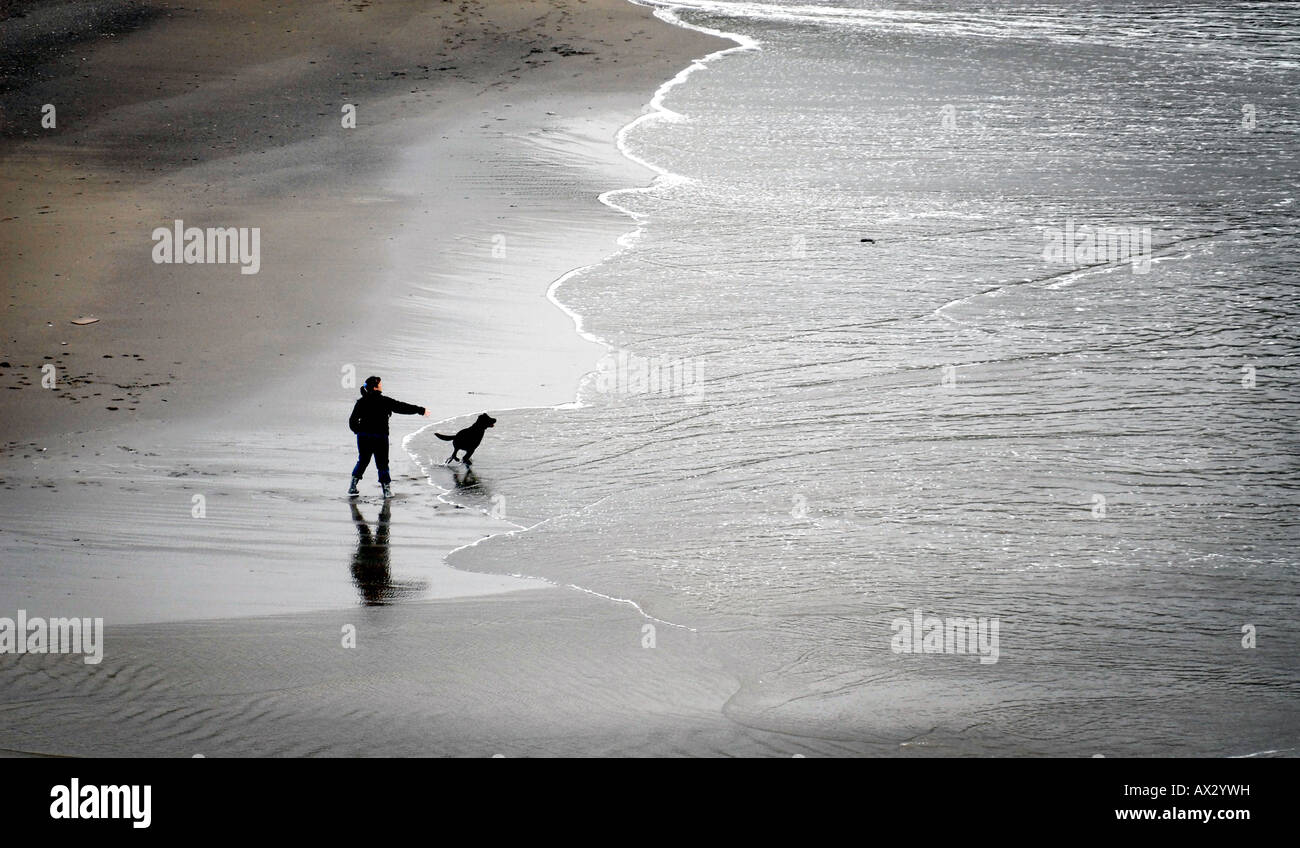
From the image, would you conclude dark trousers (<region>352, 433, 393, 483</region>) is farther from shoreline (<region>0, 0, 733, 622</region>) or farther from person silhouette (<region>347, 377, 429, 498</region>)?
shoreline (<region>0, 0, 733, 622</region>)

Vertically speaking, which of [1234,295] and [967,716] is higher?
[1234,295]

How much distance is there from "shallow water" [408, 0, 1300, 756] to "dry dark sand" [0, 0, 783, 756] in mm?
843

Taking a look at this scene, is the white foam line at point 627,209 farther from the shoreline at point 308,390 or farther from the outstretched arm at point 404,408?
the outstretched arm at point 404,408

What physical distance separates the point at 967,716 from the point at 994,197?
1680cm

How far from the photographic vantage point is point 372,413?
13086mm

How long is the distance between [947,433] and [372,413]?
573cm

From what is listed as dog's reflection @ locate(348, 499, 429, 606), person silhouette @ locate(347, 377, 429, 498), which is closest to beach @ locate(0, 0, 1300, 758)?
dog's reflection @ locate(348, 499, 429, 606)

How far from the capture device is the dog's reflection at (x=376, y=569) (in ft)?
35.3

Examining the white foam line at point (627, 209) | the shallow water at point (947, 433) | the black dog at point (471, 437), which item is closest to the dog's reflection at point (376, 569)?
the white foam line at point (627, 209)

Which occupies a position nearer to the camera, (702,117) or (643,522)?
(643,522)

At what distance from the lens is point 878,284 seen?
19.7 metres

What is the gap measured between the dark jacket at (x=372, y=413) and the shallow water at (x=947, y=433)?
0.99 m

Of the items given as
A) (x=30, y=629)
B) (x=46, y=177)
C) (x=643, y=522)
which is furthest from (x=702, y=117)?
(x=30, y=629)
